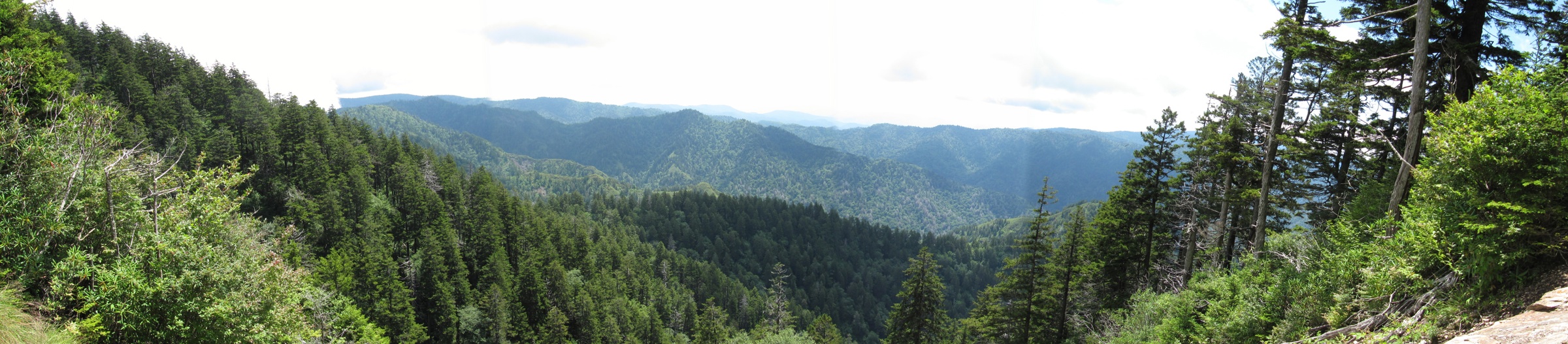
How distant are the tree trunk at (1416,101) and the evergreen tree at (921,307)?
19.7m

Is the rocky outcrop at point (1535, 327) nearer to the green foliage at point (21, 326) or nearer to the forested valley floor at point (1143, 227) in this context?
the forested valley floor at point (1143, 227)

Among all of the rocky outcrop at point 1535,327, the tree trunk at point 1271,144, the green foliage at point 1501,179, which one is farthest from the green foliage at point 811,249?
the rocky outcrop at point 1535,327

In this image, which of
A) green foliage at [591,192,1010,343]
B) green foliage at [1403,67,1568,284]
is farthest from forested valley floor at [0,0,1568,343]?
green foliage at [591,192,1010,343]

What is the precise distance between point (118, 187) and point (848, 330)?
353 ft

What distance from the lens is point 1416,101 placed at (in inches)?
424

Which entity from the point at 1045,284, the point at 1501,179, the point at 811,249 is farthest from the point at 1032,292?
the point at 811,249

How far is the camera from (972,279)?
153875 mm

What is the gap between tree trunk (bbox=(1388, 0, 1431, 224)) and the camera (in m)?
10.5

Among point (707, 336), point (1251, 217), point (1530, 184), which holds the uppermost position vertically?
point (1530, 184)

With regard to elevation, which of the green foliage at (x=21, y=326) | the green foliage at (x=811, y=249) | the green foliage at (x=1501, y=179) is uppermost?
the green foliage at (x=1501, y=179)

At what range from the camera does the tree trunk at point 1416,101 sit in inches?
413

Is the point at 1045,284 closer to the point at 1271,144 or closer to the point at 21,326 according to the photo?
the point at 1271,144

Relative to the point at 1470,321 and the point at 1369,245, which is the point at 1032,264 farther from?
the point at 1470,321

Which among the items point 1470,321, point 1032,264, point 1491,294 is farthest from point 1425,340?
point 1032,264
